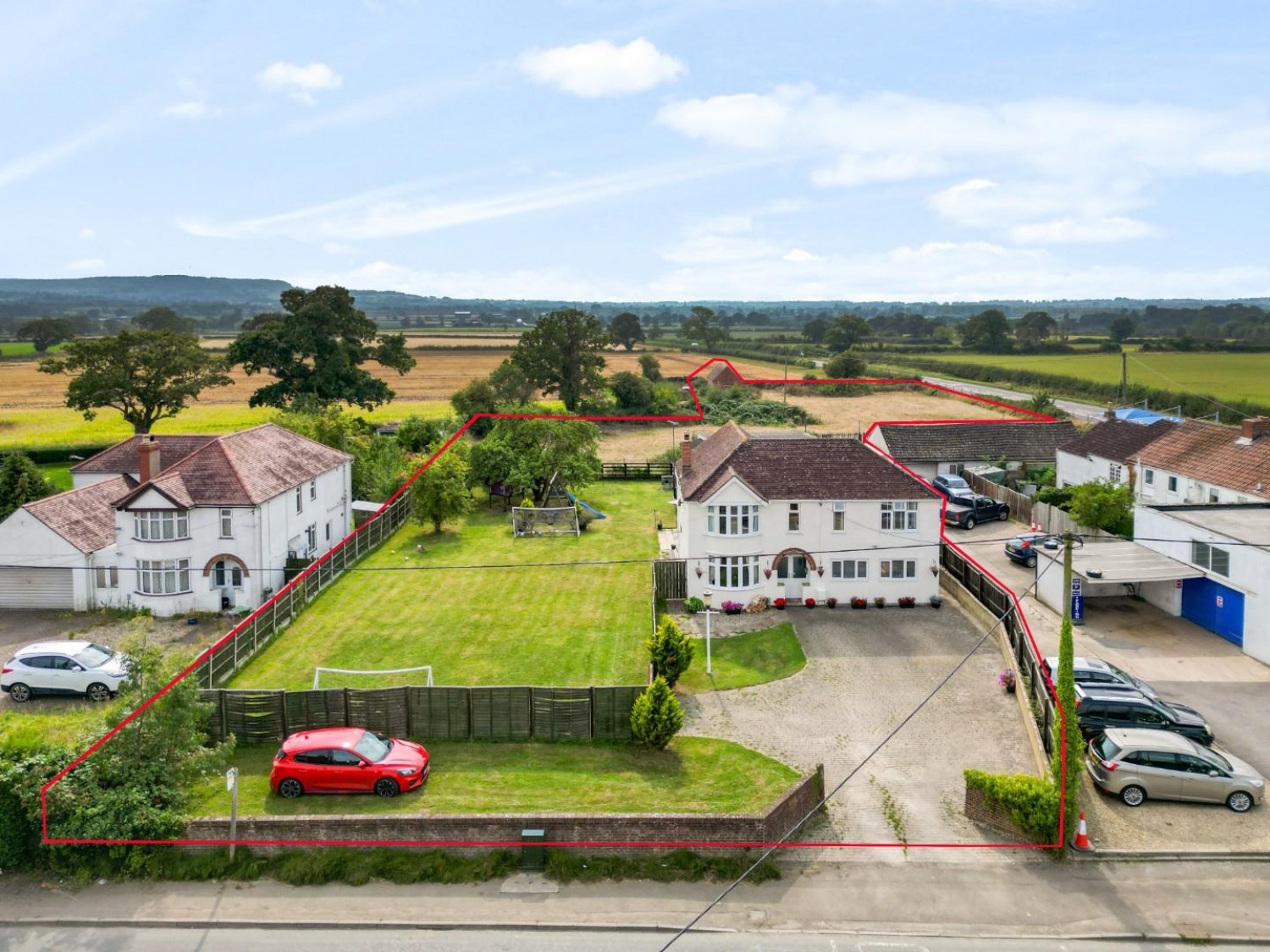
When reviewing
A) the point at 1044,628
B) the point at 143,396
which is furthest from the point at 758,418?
the point at 1044,628

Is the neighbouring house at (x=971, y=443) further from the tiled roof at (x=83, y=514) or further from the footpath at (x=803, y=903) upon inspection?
the tiled roof at (x=83, y=514)

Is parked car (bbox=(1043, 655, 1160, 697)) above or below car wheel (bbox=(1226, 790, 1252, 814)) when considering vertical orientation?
above

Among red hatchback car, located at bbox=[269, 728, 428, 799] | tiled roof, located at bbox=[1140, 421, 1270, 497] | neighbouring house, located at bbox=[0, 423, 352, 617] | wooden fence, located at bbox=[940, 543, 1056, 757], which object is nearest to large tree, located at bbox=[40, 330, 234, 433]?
neighbouring house, located at bbox=[0, 423, 352, 617]

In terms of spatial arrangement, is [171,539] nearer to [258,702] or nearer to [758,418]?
[258,702]

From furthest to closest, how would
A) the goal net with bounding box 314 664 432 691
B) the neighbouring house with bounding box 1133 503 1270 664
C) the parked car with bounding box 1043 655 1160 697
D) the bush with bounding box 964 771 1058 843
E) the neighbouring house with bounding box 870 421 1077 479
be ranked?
the neighbouring house with bounding box 870 421 1077 479 < the neighbouring house with bounding box 1133 503 1270 664 < the goal net with bounding box 314 664 432 691 < the parked car with bounding box 1043 655 1160 697 < the bush with bounding box 964 771 1058 843

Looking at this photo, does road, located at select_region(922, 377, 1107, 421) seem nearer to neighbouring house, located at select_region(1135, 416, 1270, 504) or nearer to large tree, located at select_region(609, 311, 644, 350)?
neighbouring house, located at select_region(1135, 416, 1270, 504)

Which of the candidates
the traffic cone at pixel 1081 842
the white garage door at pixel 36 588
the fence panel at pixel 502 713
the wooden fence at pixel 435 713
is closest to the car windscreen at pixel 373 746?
the wooden fence at pixel 435 713

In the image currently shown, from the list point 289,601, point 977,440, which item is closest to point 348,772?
point 289,601
